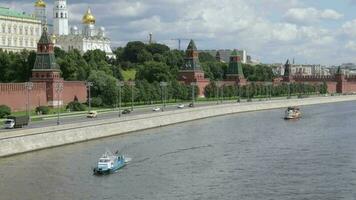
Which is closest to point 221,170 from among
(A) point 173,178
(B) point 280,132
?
(A) point 173,178

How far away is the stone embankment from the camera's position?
121 ft

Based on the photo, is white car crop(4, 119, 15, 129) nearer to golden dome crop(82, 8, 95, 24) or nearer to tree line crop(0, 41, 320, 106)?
tree line crop(0, 41, 320, 106)

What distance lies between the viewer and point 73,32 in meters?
144

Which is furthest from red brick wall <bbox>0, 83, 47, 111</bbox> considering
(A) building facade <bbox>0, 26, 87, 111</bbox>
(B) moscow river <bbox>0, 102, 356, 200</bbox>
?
(B) moscow river <bbox>0, 102, 356, 200</bbox>

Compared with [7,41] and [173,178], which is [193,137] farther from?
[7,41]

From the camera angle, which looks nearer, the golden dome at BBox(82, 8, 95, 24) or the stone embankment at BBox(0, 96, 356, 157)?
the stone embankment at BBox(0, 96, 356, 157)

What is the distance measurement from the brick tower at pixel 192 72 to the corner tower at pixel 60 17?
45.4 m

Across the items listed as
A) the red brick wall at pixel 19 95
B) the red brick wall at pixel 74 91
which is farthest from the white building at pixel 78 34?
the red brick wall at pixel 19 95

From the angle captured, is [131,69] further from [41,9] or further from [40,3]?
[41,9]

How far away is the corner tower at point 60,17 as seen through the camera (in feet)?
448

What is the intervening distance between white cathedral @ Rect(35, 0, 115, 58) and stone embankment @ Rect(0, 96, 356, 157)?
2519 inches

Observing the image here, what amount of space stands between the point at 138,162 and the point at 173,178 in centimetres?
529

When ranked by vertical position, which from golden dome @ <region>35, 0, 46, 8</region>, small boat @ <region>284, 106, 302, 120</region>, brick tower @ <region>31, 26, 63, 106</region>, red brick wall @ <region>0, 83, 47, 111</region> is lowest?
small boat @ <region>284, 106, 302, 120</region>

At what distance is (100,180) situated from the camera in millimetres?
30172
